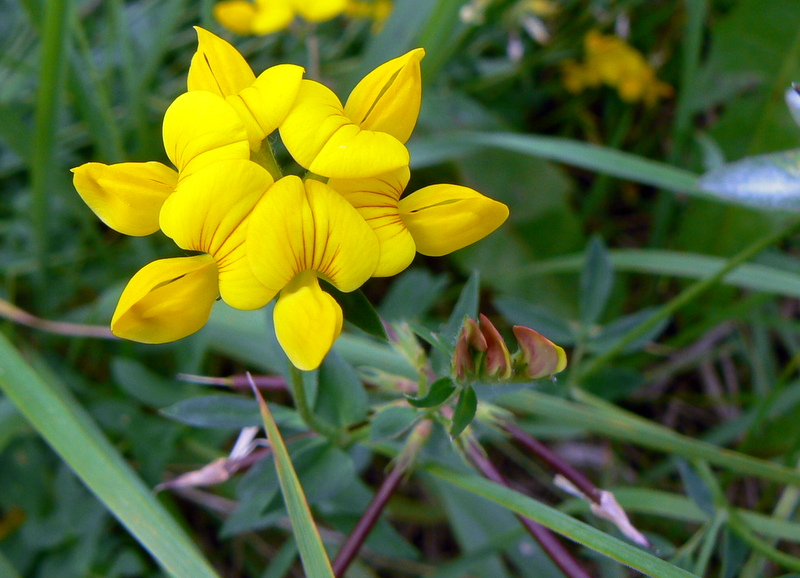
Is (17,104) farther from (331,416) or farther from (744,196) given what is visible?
(744,196)

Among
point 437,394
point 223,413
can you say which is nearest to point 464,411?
point 437,394

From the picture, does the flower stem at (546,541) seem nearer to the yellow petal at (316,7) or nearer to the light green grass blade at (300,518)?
the light green grass blade at (300,518)

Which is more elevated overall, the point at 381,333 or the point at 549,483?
the point at 381,333

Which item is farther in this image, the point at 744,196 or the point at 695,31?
the point at 695,31

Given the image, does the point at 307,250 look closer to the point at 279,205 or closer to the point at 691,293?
the point at 279,205

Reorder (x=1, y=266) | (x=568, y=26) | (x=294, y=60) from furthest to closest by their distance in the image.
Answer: (x=568, y=26) < (x=294, y=60) < (x=1, y=266)

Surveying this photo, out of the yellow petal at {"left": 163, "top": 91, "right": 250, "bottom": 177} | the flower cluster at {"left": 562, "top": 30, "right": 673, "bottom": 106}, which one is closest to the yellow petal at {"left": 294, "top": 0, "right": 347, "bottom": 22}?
the flower cluster at {"left": 562, "top": 30, "right": 673, "bottom": 106}

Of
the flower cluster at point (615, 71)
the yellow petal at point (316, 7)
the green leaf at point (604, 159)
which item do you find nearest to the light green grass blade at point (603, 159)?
the green leaf at point (604, 159)

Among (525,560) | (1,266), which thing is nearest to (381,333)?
(525,560)
